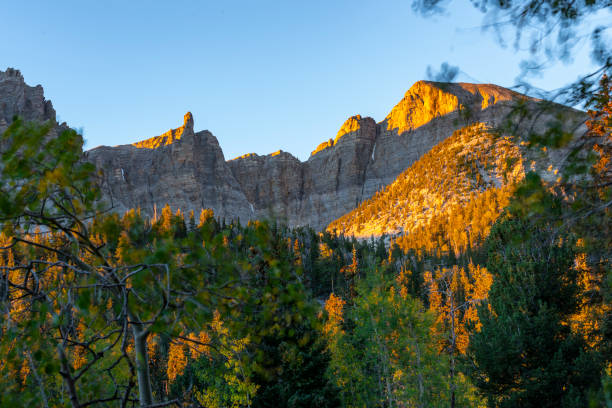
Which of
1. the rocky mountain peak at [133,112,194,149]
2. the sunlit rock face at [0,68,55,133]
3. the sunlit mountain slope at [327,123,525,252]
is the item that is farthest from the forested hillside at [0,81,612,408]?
the rocky mountain peak at [133,112,194,149]

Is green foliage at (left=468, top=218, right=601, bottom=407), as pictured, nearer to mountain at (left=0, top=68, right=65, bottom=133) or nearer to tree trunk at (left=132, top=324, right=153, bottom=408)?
tree trunk at (left=132, top=324, right=153, bottom=408)

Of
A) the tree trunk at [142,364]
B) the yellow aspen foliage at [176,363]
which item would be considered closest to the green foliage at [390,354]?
the yellow aspen foliage at [176,363]

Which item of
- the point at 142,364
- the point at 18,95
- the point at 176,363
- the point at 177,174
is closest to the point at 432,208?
the point at 176,363

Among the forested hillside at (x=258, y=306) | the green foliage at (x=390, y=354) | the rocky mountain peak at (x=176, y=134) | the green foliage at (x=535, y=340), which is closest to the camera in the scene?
the forested hillside at (x=258, y=306)

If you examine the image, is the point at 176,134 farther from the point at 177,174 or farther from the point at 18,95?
the point at 18,95

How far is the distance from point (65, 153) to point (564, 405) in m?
12.6

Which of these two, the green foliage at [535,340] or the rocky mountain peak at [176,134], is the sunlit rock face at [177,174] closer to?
the rocky mountain peak at [176,134]

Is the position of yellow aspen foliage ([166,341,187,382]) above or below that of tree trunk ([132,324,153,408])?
below

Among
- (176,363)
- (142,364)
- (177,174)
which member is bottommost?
(176,363)

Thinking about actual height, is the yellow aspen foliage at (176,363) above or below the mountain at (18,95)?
below

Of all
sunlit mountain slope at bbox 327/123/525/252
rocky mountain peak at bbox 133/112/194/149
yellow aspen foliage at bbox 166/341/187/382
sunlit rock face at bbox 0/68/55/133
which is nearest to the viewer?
yellow aspen foliage at bbox 166/341/187/382

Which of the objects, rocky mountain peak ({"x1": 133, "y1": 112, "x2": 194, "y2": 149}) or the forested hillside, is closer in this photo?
the forested hillside

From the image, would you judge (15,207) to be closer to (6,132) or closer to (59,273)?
(6,132)

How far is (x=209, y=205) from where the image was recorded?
16988 centimetres
